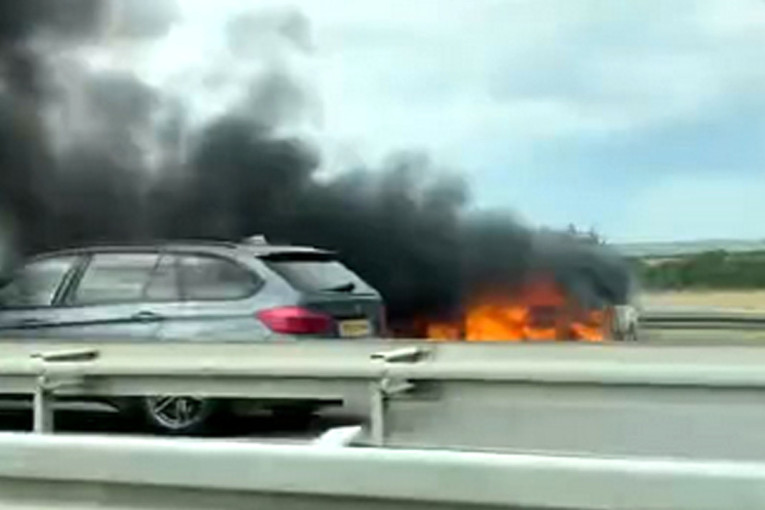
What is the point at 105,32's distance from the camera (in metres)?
5.20

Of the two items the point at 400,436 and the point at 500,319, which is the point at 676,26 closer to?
the point at 500,319

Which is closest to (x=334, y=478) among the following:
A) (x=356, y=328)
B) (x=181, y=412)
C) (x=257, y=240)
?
(x=356, y=328)

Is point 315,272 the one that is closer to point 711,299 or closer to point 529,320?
point 529,320

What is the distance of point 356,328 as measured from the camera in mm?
4922

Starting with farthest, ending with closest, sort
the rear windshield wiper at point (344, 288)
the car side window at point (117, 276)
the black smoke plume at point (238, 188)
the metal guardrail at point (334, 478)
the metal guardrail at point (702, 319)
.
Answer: the car side window at point (117, 276) < the rear windshield wiper at point (344, 288) < the black smoke plume at point (238, 188) < the metal guardrail at point (702, 319) < the metal guardrail at point (334, 478)

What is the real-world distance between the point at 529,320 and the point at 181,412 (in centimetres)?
142

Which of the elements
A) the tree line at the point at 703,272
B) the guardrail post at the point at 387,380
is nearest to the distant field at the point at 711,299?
the tree line at the point at 703,272

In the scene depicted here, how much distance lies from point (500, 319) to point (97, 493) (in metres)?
2.54

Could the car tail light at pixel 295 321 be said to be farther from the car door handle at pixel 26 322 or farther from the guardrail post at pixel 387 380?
the car door handle at pixel 26 322

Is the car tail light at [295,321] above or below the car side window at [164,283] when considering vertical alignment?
below

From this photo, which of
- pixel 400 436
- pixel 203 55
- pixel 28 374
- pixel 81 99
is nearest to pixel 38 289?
pixel 28 374

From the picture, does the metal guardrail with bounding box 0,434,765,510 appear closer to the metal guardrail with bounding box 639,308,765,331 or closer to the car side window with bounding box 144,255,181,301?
the metal guardrail with bounding box 639,308,765,331

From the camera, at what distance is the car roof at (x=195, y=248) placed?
5164mm

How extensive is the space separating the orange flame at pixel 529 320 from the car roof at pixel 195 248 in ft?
2.27
